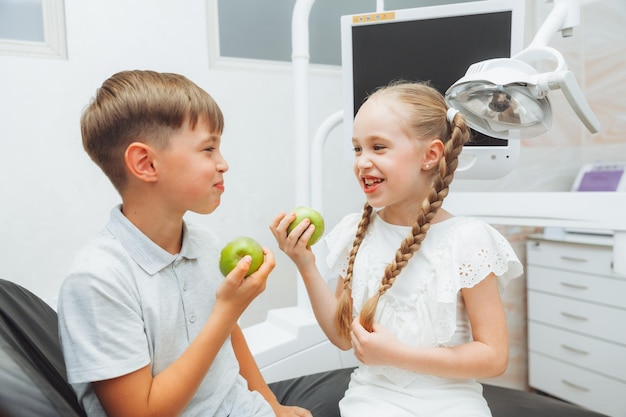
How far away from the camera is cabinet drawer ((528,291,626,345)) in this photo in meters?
2.06

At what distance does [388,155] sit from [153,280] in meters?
0.51

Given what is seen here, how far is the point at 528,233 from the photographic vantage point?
97.9 inches

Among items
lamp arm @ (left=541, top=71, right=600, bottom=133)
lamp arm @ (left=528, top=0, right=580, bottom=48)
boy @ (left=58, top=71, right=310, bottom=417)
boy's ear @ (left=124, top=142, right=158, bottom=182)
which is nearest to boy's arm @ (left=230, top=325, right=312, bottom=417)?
boy @ (left=58, top=71, right=310, bottom=417)

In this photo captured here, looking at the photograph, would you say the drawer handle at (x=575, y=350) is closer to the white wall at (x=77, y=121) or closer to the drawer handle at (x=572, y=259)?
the drawer handle at (x=572, y=259)

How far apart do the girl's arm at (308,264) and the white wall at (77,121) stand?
0.98m

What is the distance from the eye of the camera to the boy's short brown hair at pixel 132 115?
0.89m

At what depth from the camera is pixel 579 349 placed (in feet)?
7.20

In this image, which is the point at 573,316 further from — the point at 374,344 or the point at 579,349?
the point at 374,344

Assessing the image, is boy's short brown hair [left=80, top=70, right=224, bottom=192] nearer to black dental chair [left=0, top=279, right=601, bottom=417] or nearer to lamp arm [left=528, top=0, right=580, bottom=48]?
black dental chair [left=0, top=279, right=601, bottom=417]

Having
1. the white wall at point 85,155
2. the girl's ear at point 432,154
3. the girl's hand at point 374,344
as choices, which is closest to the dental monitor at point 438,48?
the girl's ear at point 432,154

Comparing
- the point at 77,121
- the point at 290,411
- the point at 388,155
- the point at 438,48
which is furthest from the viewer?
the point at 77,121

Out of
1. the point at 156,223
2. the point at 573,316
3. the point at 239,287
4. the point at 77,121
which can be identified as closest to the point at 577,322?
the point at 573,316

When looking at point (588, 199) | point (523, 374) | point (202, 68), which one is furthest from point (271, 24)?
point (523, 374)

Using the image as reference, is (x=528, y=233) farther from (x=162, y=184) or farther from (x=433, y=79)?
(x=162, y=184)
